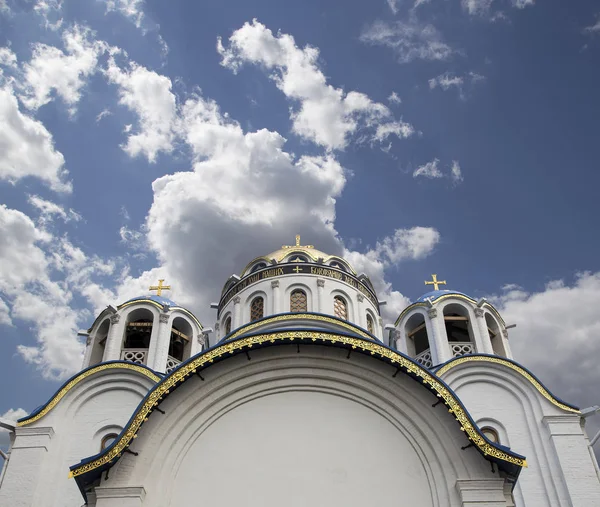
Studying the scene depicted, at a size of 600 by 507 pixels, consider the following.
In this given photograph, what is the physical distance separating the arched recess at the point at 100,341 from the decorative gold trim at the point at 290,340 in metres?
8.04

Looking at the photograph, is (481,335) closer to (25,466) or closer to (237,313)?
(237,313)

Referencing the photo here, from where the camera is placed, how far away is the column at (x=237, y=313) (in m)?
19.5

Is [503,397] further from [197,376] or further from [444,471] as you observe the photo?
[197,376]

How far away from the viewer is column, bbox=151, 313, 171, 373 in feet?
55.7

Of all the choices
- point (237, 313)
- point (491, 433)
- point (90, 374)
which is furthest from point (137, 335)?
point (491, 433)

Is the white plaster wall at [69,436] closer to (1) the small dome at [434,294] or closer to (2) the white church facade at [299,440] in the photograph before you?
(2) the white church facade at [299,440]

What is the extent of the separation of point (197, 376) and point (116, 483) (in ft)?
7.43

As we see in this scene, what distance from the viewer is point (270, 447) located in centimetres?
1095

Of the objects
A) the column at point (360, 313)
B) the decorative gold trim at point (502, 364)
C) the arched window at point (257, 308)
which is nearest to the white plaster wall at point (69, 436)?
the arched window at point (257, 308)

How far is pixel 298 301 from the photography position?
19.5 metres

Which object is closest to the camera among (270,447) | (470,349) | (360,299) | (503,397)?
(270,447)

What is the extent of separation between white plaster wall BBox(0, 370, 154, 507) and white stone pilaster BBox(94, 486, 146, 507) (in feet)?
14.9

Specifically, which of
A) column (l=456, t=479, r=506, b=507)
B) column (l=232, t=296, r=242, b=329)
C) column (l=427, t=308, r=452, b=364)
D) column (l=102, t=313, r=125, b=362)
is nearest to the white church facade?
column (l=456, t=479, r=506, b=507)

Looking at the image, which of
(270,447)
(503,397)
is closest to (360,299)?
(503,397)
